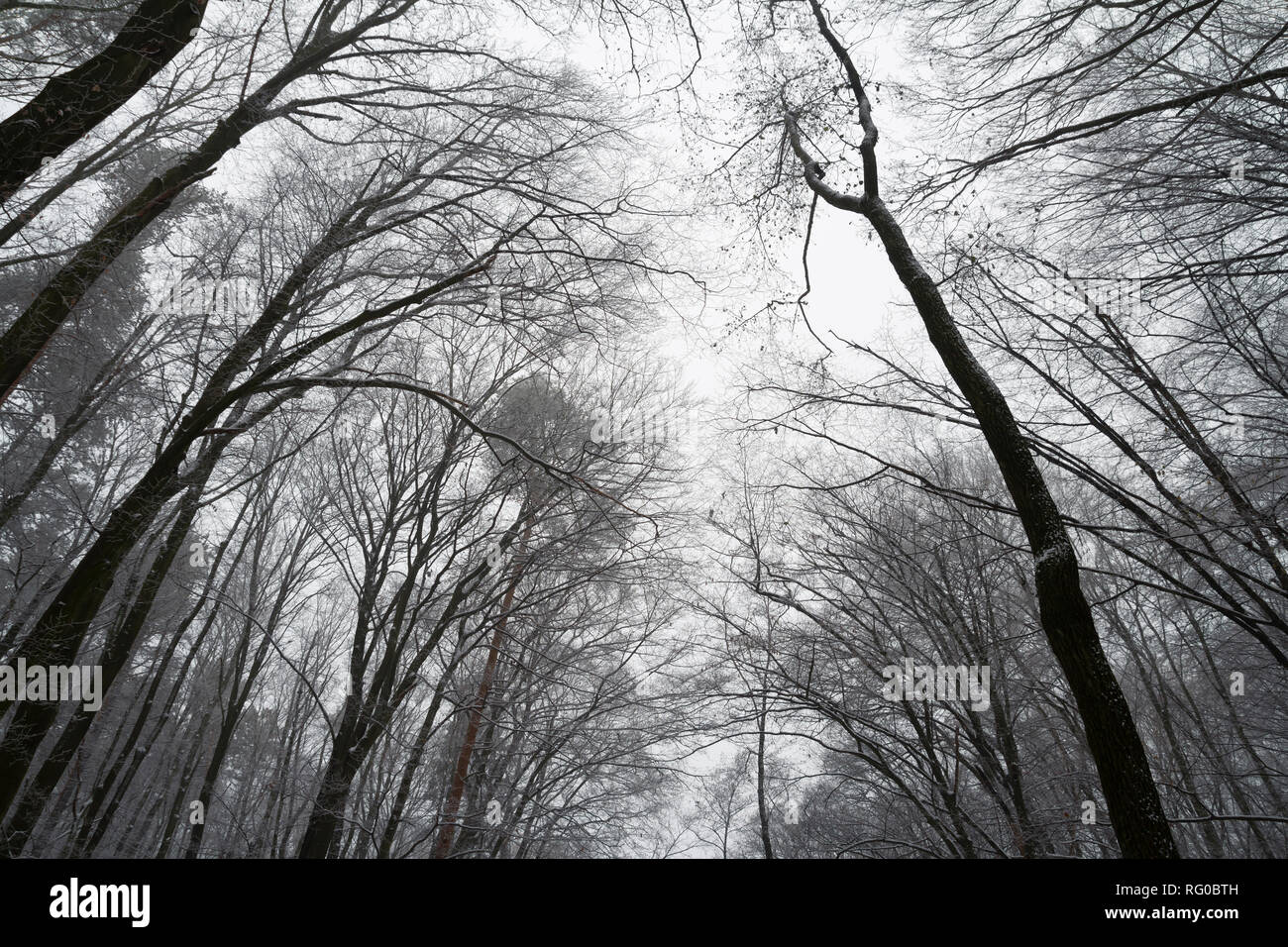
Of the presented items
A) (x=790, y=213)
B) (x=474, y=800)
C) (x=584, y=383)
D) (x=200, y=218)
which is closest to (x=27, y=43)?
(x=200, y=218)

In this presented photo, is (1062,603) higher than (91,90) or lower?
lower

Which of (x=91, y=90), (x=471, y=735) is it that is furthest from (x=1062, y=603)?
(x=471, y=735)

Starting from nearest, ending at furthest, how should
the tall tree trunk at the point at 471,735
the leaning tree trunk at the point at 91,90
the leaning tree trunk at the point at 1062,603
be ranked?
the leaning tree trunk at the point at 1062,603 → the leaning tree trunk at the point at 91,90 → the tall tree trunk at the point at 471,735

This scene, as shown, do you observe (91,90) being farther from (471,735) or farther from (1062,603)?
(471,735)

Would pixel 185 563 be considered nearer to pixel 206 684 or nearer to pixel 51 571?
pixel 51 571

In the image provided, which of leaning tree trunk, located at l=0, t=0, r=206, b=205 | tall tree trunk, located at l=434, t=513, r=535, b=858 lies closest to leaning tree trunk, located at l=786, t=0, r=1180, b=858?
tall tree trunk, located at l=434, t=513, r=535, b=858

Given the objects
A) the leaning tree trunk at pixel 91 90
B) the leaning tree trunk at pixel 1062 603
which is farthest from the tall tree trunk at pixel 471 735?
the leaning tree trunk at pixel 91 90

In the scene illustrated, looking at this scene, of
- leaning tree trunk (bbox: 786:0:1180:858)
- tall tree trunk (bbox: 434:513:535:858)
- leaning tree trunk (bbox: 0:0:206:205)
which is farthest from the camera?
tall tree trunk (bbox: 434:513:535:858)

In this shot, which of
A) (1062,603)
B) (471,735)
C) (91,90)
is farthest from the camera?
(471,735)

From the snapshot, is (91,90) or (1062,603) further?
(91,90)

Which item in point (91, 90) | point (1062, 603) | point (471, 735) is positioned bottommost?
point (1062, 603)

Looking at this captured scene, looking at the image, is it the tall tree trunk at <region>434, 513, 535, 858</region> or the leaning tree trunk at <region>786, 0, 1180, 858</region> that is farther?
the tall tree trunk at <region>434, 513, 535, 858</region>

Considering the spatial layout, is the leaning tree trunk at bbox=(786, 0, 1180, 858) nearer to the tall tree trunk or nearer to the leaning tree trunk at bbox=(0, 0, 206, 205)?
the tall tree trunk

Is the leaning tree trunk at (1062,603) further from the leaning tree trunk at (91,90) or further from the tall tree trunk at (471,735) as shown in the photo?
the leaning tree trunk at (91,90)
